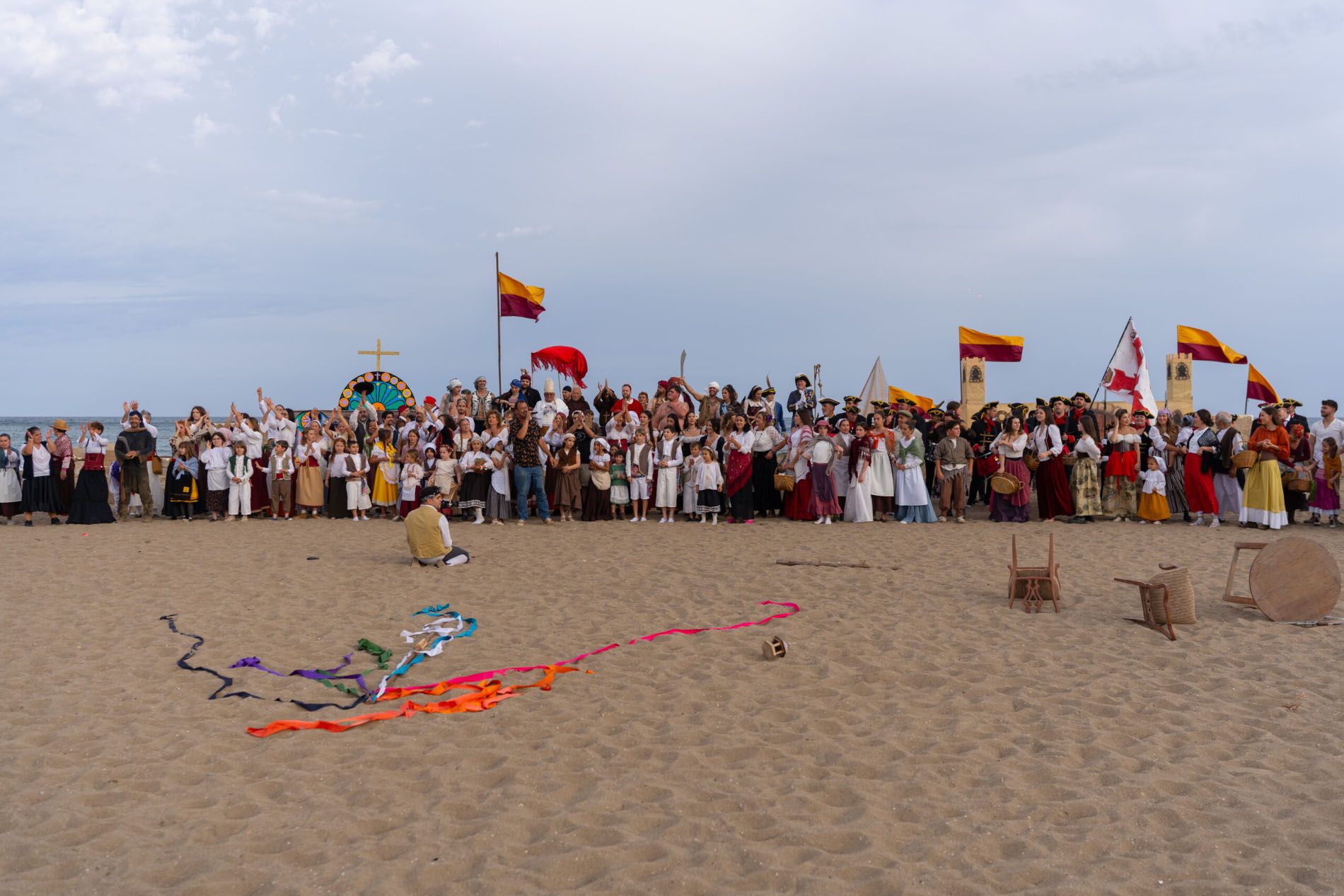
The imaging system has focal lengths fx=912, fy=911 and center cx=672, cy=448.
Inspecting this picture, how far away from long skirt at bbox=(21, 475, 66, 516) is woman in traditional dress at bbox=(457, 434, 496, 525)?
6.29 meters

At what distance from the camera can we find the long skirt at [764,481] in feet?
44.2

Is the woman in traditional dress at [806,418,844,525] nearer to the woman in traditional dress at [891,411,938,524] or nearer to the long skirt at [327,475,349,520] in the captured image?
the woman in traditional dress at [891,411,938,524]

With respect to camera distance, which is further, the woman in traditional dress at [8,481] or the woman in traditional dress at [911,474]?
the woman in traditional dress at [8,481]

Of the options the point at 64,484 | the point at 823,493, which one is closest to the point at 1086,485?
the point at 823,493

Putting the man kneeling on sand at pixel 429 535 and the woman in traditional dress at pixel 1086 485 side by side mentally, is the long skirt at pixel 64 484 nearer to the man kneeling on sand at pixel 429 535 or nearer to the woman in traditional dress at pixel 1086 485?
the man kneeling on sand at pixel 429 535

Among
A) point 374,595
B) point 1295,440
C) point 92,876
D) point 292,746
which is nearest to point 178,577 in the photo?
point 374,595

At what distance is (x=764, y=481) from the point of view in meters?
13.6

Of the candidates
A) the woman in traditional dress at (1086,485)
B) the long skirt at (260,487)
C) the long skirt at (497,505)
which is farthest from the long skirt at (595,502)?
the woman in traditional dress at (1086,485)

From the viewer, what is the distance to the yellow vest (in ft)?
30.7

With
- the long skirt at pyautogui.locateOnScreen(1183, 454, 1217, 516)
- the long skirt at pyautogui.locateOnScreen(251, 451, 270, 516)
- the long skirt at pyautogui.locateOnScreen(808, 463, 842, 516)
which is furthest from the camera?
the long skirt at pyautogui.locateOnScreen(251, 451, 270, 516)

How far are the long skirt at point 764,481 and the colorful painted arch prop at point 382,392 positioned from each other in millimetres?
7222

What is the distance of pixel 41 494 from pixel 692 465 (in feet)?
32.6

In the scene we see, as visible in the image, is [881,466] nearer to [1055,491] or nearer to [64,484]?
[1055,491]

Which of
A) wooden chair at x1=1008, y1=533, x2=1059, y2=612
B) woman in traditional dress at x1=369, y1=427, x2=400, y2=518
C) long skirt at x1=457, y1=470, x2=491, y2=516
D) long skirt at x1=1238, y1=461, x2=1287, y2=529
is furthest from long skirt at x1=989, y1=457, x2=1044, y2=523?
woman in traditional dress at x1=369, y1=427, x2=400, y2=518
